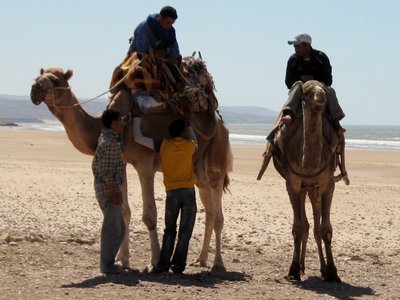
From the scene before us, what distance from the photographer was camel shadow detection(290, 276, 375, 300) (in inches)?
413

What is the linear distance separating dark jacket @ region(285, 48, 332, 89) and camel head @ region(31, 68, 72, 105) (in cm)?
279

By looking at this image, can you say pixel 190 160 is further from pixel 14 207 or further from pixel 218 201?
pixel 14 207

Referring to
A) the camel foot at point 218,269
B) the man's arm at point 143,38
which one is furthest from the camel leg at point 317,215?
the man's arm at point 143,38

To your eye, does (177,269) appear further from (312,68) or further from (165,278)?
(312,68)

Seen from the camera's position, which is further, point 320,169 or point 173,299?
point 320,169

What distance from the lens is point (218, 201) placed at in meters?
12.9

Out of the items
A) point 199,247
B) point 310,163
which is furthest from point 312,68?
point 199,247

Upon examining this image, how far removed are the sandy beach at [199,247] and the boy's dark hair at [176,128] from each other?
65.4 inches

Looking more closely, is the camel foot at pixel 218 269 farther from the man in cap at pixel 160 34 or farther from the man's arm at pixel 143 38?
the man's arm at pixel 143 38

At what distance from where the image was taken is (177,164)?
1109 centimetres

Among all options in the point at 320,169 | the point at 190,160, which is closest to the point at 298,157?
the point at 320,169

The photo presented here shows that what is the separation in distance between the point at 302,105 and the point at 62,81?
9.80ft

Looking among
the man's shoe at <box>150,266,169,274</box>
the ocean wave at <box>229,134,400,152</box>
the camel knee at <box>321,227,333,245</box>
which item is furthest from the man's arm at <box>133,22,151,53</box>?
the ocean wave at <box>229,134,400,152</box>

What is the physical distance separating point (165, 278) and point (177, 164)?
133 centimetres
